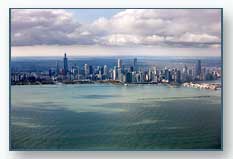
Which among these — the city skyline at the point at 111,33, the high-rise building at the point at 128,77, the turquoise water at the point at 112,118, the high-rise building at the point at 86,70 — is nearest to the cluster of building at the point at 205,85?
the turquoise water at the point at 112,118

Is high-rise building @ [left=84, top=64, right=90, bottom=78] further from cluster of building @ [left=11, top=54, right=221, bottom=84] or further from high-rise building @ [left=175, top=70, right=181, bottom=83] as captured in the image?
high-rise building @ [left=175, top=70, right=181, bottom=83]

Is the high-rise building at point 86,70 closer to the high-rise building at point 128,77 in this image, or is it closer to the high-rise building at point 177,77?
the high-rise building at point 128,77

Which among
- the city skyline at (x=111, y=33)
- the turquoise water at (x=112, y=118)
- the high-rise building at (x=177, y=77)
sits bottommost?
the turquoise water at (x=112, y=118)

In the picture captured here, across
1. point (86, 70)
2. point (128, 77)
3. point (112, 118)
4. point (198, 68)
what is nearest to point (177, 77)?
point (198, 68)

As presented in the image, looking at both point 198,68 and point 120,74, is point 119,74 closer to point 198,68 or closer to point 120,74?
point 120,74

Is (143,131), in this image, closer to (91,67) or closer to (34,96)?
(91,67)
